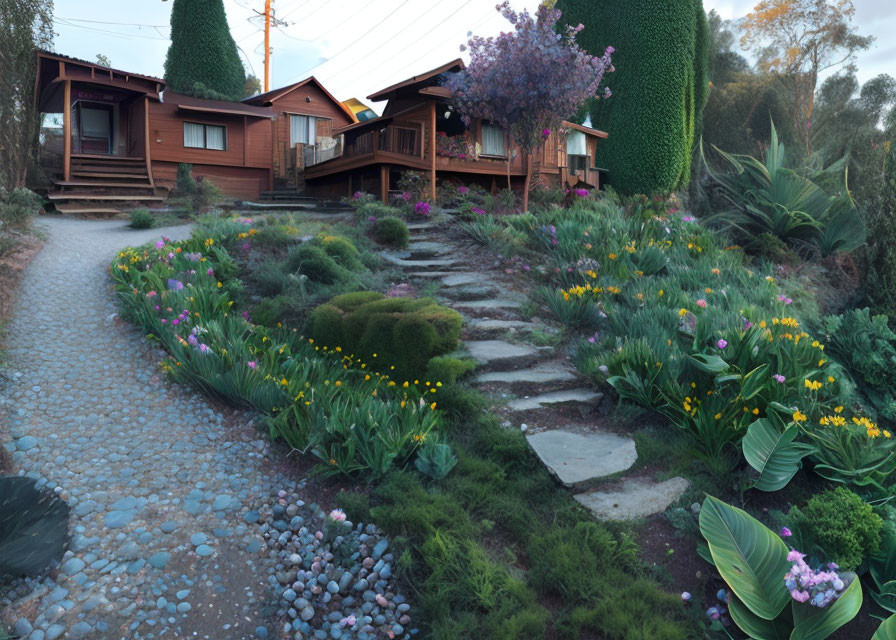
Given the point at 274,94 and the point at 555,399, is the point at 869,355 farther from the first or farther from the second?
the point at 274,94

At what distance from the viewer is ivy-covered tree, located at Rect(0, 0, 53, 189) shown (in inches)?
485

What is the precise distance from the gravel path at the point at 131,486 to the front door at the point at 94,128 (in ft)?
45.3

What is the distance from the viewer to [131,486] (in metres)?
3.66

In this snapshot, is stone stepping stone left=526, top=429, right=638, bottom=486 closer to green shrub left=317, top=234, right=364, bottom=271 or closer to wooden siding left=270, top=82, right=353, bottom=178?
green shrub left=317, top=234, right=364, bottom=271

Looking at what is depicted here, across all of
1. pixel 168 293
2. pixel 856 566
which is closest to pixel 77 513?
pixel 168 293

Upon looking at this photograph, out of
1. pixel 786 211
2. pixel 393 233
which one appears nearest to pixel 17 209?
pixel 393 233

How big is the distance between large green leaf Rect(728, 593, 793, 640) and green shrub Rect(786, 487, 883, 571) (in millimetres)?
449

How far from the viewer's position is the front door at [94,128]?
56.1 ft

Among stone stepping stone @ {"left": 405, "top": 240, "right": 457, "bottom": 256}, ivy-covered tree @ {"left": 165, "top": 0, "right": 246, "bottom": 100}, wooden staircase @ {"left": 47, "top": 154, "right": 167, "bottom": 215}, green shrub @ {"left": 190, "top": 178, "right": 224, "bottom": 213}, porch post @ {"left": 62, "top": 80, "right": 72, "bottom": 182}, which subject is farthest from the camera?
ivy-covered tree @ {"left": 165, "top": 0, "right": 246, "bottom": 100}

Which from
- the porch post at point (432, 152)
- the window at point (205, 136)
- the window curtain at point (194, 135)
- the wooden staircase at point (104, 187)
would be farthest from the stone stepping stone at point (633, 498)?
the window curtain at point (194, 135)

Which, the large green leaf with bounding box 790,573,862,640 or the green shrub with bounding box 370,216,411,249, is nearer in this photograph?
the large green leaf with bounding box 790,573,862,640

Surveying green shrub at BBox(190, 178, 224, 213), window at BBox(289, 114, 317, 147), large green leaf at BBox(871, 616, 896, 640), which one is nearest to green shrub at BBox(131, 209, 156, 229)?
green shrub at BBox(190, 178, 224, 213)

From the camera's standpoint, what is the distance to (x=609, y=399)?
4.79 meters

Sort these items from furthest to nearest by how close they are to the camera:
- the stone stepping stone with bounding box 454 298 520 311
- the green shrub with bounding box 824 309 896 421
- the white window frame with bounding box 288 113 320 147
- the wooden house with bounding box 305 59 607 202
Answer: the white window frame with bounding box 288 113 320 147
the wooden house with bounding box 305 59 607 202
the stone stepping stone with bounding box 454 298 520 311
the green shrub with bounding box 824 309 896 421
